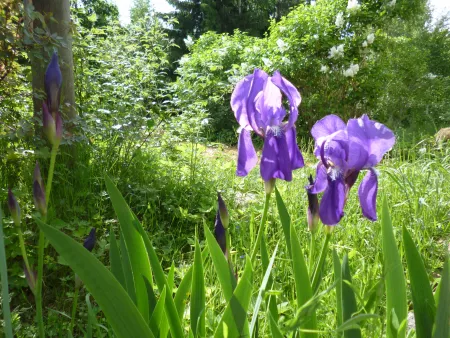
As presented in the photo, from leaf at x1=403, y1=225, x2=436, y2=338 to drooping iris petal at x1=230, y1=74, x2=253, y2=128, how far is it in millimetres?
426

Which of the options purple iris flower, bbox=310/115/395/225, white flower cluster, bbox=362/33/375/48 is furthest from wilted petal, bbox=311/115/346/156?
white flower cluster, bbox=362/33/375/48

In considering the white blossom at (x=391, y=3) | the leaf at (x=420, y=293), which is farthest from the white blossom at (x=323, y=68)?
the leaf at (x=420, y=293)

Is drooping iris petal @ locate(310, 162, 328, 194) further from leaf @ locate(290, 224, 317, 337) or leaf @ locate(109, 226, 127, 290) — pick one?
leaf @ locate(109, 226, 127, 290)

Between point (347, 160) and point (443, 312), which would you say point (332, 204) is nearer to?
point (347, 160)

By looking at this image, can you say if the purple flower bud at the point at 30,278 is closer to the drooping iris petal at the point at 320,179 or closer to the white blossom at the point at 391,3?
the drooping iris petal at the point at 320,179

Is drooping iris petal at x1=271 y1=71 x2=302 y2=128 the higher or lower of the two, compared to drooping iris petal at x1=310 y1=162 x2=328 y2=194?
higher

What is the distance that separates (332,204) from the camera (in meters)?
0.75

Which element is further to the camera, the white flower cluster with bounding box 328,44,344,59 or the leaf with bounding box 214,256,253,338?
the white flower cluster with bounding box 328,44,344,59

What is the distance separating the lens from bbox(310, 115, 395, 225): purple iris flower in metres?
0.75

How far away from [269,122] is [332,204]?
0.22 metres

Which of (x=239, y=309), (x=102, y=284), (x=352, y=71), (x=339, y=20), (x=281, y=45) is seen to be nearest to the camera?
(x=102, y=284)

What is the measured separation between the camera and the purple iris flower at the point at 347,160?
75cm

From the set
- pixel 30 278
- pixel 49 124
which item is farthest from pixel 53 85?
pixel 30 278

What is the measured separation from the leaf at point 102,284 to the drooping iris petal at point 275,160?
1.18 ft
